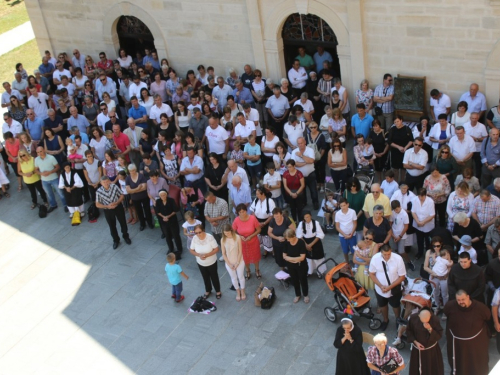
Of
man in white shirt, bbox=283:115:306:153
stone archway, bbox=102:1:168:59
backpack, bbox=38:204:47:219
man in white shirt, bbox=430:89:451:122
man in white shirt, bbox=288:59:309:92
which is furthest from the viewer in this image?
stone archway, bbox=102:1:168:59

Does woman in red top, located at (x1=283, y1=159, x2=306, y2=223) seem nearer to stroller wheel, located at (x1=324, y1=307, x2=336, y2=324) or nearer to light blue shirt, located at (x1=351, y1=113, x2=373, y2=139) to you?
light blue shirt, located at (x1=351, y1=113, x2=373, y2=139)

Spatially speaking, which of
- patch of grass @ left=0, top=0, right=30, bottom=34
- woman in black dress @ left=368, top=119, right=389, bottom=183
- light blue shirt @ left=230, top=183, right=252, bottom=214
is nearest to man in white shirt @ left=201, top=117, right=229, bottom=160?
light blue shirt @ left=230, top=183, right=252, bottom=214

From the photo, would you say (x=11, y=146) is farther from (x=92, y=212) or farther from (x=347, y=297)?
(x=347, y=297)

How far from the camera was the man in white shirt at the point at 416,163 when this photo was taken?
13.3m

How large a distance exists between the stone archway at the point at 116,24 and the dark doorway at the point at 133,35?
0.66ft

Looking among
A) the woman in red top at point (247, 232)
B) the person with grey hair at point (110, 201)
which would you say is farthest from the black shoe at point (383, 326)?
the person with grey hair at point (110, 201)

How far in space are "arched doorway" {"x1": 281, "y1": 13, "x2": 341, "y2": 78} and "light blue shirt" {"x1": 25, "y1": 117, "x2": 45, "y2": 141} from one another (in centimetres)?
628

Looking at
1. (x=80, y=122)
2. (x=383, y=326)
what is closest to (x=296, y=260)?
(x=383, y=326)

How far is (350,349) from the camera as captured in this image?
9.77m

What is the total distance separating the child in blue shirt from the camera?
12469mm

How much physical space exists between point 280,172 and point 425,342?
218 inches

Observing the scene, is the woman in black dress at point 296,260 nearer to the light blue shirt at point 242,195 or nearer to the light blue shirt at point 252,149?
Answer: the light blue shirt at point 242,195

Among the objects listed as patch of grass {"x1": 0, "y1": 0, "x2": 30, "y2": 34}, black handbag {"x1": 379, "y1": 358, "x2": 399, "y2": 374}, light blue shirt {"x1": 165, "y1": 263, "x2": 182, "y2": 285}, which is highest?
patch of grass {"x1": 0, "y1": 0, "x2": 30, "y2": 34}

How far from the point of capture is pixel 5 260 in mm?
15523
